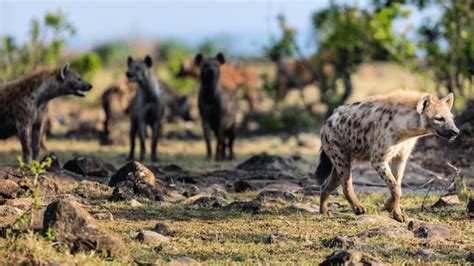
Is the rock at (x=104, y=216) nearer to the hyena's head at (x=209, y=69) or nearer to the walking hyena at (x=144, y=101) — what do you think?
the walking hyena at (x=144, y=101)

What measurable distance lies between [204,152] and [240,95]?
5027 mm

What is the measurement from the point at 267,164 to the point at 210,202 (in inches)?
109

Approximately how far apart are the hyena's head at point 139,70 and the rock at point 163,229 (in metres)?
5.90

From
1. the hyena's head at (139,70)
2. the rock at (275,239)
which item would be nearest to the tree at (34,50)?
the hyena's head at (139,70)

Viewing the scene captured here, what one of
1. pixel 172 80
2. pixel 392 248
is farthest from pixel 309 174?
pixel 172 80

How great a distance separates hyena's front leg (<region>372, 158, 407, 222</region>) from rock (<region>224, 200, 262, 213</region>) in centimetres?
107

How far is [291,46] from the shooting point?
1669 centimetres

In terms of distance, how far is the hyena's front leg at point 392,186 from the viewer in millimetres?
7207

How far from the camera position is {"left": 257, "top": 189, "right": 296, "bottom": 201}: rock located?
834cm

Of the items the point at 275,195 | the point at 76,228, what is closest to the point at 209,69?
the point at 275,195

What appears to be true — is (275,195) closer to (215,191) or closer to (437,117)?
(215,191)

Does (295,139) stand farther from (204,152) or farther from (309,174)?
(309,174)

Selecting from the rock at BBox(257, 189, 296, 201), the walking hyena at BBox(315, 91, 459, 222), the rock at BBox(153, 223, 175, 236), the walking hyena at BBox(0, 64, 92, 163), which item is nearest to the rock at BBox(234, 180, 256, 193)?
the rock at BBox(257, 189, 296, 201)

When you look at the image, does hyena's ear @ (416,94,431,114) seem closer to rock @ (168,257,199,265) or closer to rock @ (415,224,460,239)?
rock @ (415,224,460,239)
